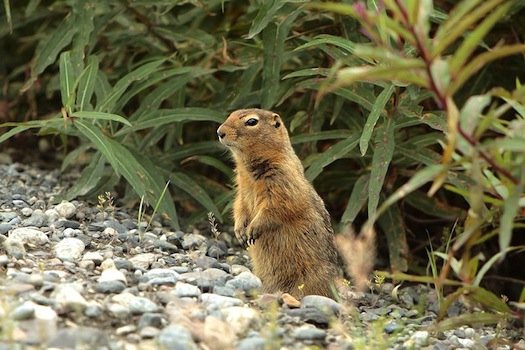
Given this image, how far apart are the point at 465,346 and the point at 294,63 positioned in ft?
9.15

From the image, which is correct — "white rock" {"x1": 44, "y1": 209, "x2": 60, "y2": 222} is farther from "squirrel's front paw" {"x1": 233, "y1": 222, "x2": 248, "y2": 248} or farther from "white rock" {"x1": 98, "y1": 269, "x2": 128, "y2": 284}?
"white rock" {"x1": 98, "y1": 269, "x2": 128, "y2": 284}

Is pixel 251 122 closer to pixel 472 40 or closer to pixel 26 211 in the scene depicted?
pixel 26 211

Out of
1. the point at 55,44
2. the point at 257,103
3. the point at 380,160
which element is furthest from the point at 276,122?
the point at 55,44

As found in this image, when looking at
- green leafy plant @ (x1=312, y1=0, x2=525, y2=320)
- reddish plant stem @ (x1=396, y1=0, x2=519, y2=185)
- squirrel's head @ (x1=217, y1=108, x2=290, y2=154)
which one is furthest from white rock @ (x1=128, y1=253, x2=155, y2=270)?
reddish plant stem @ (x1=396, y1=0, x2=519, y2=185)

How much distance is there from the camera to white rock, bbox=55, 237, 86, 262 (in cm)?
489

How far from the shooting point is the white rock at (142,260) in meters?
4.91

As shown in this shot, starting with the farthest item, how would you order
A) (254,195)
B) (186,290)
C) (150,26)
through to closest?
(150,26) → (254,195) → (186,290)

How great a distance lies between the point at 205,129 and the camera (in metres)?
7.59

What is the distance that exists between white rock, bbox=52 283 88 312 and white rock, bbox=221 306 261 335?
23.5 inches

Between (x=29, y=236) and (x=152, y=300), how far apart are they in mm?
1169

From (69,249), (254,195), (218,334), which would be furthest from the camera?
(254,195)

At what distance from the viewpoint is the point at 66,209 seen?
19.5 feet

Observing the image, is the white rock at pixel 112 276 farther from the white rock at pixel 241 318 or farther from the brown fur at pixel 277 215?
the brown fur at pixel 277 215

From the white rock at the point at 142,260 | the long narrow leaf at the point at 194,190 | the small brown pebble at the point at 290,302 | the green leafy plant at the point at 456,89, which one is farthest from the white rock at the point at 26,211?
the green leafy plant at the point at 456,89
